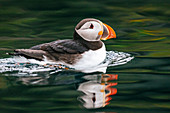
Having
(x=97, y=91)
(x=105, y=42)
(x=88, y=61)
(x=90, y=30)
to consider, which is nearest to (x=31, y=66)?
(x=88, y=61)

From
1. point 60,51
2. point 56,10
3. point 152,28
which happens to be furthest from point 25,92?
point 56,10

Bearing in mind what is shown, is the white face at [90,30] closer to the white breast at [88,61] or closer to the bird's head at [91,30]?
the bird's head at [91,30]

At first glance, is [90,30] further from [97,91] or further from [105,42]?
[105,42]

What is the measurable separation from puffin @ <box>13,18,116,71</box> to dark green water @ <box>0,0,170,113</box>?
0.31m

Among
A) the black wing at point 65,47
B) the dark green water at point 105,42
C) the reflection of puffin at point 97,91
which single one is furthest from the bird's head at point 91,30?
the reflection of puffin at point 97,91

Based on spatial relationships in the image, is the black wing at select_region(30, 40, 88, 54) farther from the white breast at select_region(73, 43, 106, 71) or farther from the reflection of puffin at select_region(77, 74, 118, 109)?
the reflection of puffin at select_region(77, 74, 118, 109)

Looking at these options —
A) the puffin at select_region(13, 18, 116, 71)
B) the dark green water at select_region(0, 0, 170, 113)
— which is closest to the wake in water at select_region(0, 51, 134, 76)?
the puffin at select_region(13, 18, 116, 71)

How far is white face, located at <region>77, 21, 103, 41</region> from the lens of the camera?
6453 millimetres

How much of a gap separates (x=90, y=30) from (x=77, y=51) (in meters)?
0.46

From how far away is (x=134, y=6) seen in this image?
1220 cm

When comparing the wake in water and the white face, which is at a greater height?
the white face

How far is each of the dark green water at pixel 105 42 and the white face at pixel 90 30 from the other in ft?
2.13

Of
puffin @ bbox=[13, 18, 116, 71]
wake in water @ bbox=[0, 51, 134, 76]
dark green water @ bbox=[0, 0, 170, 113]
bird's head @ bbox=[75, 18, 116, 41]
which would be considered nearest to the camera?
dark green water @ bbox=[0, 0, 170, 113]

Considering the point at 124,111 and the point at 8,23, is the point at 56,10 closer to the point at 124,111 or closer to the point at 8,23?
the point at 8,23
